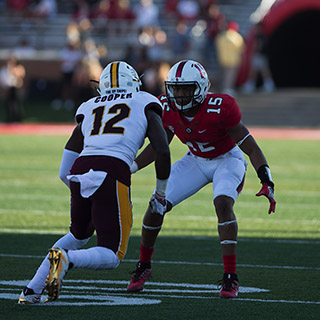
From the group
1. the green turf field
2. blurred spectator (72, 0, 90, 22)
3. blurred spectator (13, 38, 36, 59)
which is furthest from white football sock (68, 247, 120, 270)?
blurred spectator (72, 0, 90, 22)

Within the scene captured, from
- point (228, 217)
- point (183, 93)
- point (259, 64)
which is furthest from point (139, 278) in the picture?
point (259, 64)

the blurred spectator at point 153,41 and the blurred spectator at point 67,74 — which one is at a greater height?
the blurred spectator at point 153,41

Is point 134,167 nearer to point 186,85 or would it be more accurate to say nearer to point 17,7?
point 186,85

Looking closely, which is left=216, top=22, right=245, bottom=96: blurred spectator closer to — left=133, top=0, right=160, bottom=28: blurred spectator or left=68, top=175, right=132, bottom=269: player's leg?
left=133, top=0, right=160, bottom=28: blurred spectator

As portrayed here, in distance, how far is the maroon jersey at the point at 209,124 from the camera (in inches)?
242

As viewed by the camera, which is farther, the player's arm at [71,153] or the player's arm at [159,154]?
the player's arm at [71,153]

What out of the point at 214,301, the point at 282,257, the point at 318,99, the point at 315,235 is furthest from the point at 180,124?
the point at 318,99

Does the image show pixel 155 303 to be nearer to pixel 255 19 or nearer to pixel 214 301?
pixel 214 301

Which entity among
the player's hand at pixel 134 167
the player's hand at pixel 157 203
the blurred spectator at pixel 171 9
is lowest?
the player's hand at pixel 157 203

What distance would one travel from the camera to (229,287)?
573cm

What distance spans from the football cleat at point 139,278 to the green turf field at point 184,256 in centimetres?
6

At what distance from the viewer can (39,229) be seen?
8766 millimetres

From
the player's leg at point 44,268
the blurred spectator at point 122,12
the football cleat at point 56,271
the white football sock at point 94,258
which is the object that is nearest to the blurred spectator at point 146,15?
the blurred spectator at point 122,12

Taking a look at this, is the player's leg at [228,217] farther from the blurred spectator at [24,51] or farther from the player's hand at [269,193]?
the blurred spectator at [24,51]
